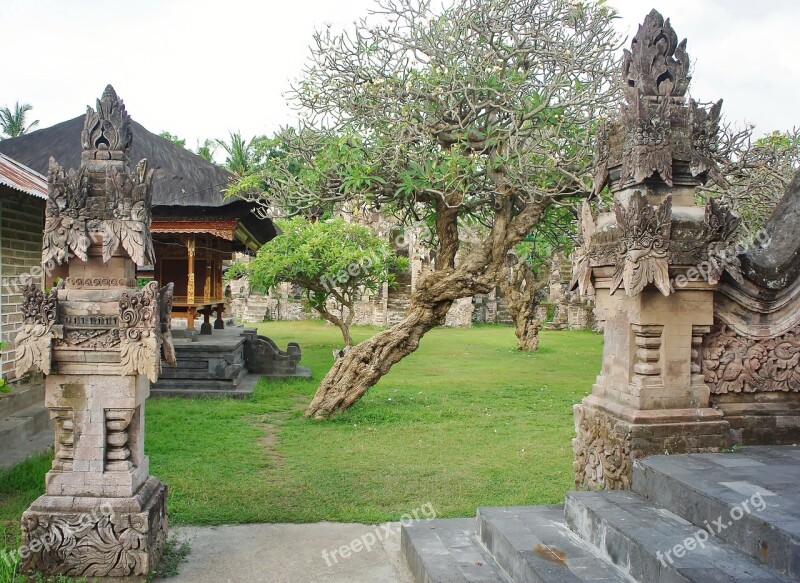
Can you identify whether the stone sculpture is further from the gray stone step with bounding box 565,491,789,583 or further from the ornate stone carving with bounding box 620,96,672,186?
the gray stone step with bounding box 565,491,789,583

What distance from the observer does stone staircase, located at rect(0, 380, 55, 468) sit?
7426mm

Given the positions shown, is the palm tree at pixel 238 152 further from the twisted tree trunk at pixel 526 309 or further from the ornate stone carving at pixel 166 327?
the ornate stone carving at pixel 166 327

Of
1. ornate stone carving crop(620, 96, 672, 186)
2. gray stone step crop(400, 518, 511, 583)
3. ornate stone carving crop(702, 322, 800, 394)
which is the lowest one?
gray stone step crop(400, 518, 511, 583)

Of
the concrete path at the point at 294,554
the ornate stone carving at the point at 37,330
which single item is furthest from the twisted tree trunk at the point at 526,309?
the ornate stone carving at the point at 37,330

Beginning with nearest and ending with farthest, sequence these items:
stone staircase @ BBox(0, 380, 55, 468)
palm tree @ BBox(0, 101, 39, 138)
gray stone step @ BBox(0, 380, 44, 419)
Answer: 1. stone staircase @ BBox(0, 380, 55, 468)
2. gray stone step @ BBox(0, 380, 44, 419)
3. palm tree @ BBox(0, 101, 39, 138)

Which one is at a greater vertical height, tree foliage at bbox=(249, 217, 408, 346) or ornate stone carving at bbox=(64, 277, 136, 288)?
tree foliage at bbox=(249, 217, 408, 346)

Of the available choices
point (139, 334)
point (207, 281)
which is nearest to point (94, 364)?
point (139, 334)

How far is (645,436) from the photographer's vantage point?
4.29 metres

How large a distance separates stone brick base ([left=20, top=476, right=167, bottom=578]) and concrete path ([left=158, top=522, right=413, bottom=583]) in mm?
355

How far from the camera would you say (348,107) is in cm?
933

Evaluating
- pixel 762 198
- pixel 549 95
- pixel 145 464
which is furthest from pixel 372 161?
pixel 762 198

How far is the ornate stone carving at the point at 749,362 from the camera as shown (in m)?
4.55

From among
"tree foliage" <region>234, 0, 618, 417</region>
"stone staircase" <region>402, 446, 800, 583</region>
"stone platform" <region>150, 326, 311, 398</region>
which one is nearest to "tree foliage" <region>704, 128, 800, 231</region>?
"tree foliage" <region>234, 0, 618, 417</region>

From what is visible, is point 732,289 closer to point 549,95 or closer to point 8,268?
point 549,95
